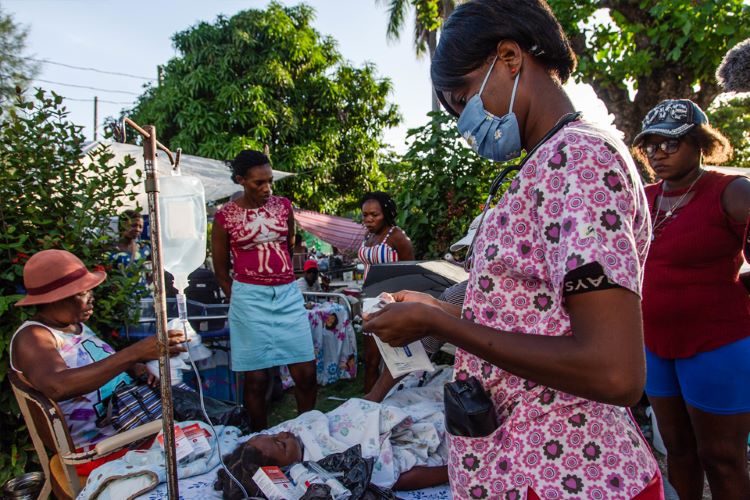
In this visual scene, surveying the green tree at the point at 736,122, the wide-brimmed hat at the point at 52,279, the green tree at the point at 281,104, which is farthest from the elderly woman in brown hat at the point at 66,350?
the green tree at the point at 736,122

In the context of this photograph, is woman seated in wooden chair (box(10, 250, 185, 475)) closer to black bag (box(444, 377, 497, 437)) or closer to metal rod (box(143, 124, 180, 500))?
metal rod (box(143, 124, 180, 500))

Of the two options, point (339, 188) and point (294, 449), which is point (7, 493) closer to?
point (294, 449)

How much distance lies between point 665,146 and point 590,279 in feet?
6.36

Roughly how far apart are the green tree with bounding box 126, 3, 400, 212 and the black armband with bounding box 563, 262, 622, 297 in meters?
13.2

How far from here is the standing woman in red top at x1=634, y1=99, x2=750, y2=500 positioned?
211 cm

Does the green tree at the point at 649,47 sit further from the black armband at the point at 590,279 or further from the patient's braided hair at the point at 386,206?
the black armband at the point at 590,279

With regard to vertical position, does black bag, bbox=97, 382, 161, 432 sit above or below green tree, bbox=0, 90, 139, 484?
below

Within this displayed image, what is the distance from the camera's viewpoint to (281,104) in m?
14.7

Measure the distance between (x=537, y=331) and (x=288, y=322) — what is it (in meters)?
3.02

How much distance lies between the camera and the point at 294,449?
2.43 metres

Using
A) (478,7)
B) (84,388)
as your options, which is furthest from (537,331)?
(84,388)

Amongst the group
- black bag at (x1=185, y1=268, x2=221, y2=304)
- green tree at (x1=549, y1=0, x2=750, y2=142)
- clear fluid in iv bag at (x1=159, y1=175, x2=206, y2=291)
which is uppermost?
green tree at (x1=549, y1=0, x2=750, y2=142)

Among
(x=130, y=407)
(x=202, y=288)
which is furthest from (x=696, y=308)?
(x=202, y=288)

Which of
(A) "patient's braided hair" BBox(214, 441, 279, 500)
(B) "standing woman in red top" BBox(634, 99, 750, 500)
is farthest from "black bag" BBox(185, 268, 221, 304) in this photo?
(B) "standing woman in red top" BBox(634, 99, 750, 500)
